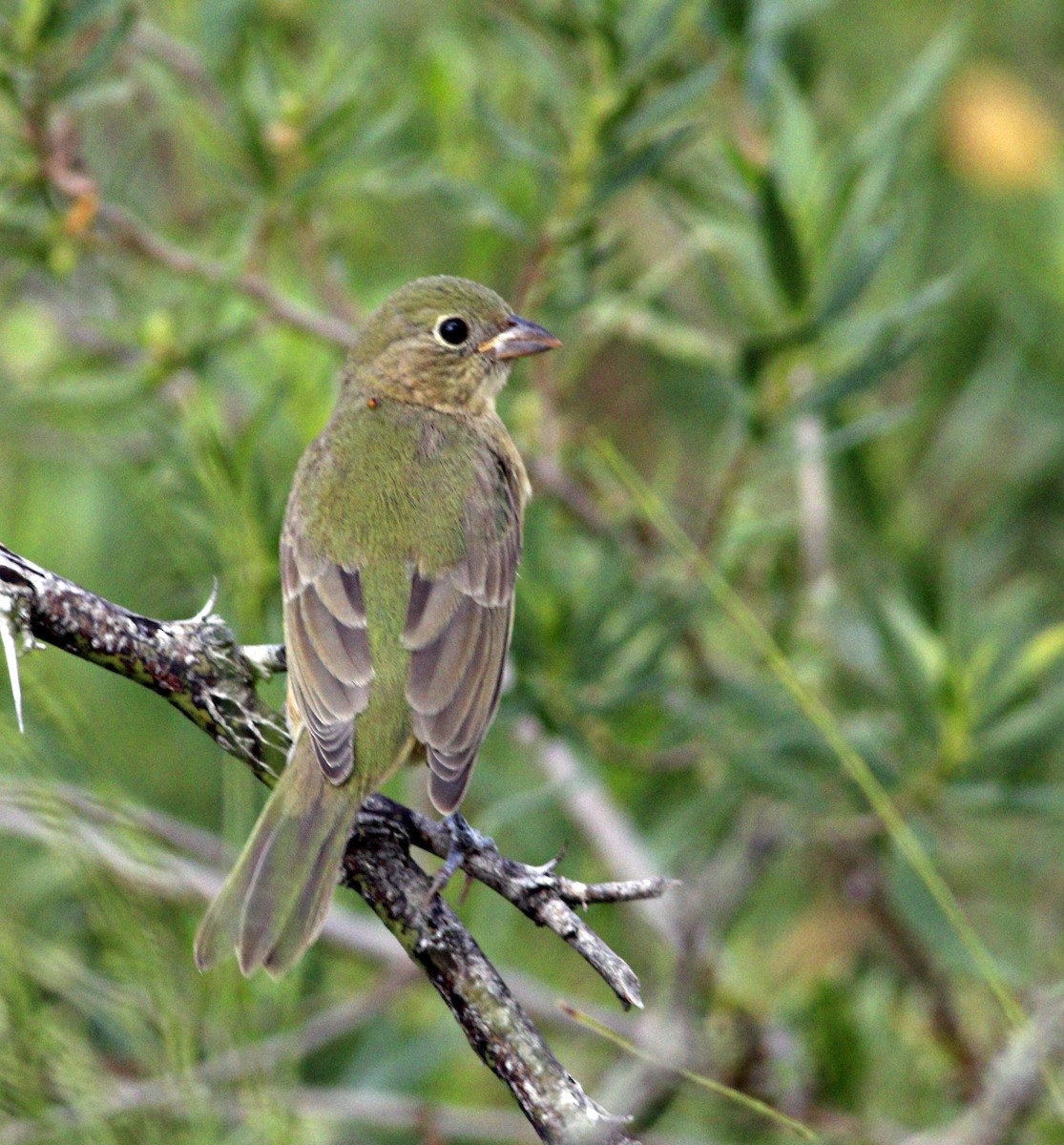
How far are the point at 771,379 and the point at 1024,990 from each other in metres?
1.72

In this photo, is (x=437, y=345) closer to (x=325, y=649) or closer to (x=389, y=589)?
(x=389, y=589)

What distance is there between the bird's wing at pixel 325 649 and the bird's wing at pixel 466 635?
0.12 metres

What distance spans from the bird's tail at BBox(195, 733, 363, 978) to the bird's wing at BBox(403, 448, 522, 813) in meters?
0.21

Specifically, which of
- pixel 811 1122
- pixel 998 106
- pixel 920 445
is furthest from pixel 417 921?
pixel 998 106

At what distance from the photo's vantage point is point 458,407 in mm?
4848

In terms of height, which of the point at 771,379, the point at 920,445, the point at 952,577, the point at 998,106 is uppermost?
the point at 998,106

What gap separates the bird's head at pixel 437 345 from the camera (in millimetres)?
4770

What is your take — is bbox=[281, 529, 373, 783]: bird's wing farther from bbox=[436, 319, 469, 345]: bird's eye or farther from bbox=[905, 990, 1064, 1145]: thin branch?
bbox=[905, 990, 1064, 1145]: thin branch

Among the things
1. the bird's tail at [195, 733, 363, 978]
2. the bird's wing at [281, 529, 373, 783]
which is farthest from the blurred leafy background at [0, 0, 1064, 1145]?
the bird's tail at [195, 733, 363, 978]

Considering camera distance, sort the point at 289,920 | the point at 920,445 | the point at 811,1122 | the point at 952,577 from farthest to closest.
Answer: the point at 920,445 → the point at 952,577 → the point at 811,1122 → the point at 289,920

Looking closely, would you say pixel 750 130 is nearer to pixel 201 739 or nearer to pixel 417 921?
pixel 201 739

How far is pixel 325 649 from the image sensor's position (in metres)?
3.64

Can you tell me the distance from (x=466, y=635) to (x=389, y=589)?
0.72 ft

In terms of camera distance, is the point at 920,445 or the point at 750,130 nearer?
the point at 750,130
